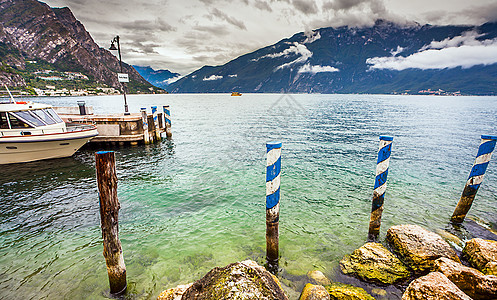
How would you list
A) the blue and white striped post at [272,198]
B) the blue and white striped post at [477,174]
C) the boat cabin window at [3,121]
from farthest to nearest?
the boat cabin window at [3,121] < the blue and white striped post at [477,174] < the blue and white striped post at [272,198]

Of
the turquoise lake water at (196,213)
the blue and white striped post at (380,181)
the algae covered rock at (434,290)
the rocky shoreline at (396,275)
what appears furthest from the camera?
the turquoise lake water at (196,213)

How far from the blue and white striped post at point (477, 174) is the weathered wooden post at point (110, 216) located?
31.6 ft

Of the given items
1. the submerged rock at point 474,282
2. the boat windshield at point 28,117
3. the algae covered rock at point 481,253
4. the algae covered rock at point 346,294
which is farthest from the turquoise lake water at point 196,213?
the boat windshield at point 28,117

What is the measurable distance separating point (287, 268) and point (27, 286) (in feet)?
21.6

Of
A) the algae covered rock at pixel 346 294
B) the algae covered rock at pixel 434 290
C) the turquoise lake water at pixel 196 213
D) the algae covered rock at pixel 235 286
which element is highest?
the algae covered rock at pixel 235 286

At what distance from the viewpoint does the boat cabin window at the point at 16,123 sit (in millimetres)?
13938

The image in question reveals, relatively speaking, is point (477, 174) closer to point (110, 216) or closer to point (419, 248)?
point (419, 248)

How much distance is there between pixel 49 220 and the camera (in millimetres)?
8461

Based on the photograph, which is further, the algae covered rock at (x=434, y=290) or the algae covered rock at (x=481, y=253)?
the algae covered rock at (x=481, y=253)

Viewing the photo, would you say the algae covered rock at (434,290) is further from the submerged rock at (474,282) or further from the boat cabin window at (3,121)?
the boat cabin window at (3,121)

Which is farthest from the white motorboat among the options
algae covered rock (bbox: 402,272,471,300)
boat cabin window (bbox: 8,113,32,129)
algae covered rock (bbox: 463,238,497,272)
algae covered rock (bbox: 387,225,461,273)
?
algae covered rock (bbox: 463,238,497,272)

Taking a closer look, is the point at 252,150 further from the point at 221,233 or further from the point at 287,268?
the point at 287,268

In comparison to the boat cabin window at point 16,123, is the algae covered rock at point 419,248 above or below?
below

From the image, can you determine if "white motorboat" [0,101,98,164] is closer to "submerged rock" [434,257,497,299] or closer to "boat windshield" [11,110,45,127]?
"boat windshield" [11,110,45,127]
